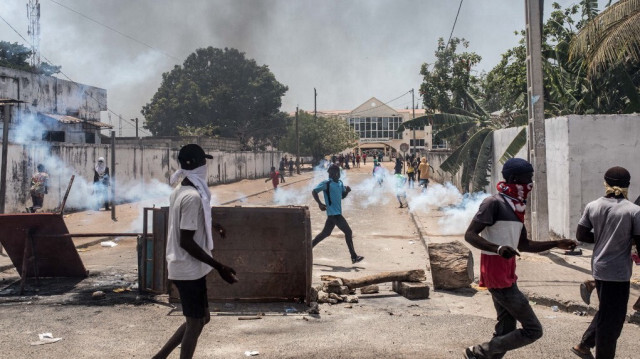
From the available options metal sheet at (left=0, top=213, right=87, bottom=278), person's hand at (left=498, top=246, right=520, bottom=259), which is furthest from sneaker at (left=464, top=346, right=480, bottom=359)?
metal sheet at (left=0, top=213, right=87, bottom=278)

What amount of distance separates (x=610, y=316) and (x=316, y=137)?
2231 inches

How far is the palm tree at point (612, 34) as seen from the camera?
1118 cm

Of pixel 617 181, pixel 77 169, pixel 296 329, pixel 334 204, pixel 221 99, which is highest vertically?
pixel 221 99

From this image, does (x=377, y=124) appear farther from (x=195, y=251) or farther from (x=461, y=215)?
(x=195, y=251)

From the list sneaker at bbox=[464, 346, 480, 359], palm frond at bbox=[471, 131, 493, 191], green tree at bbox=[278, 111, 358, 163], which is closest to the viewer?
sneaker at bbox=[464, 346, 480, 359]

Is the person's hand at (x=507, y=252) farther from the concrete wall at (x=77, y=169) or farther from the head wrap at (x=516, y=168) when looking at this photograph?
the concrete wall at (x=77, y=169)

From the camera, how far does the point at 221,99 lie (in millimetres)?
60406

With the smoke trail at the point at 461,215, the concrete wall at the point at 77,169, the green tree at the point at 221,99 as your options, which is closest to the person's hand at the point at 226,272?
the smoke trail at the point at 461,215

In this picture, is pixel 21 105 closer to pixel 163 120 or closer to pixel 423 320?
pixel 423 320

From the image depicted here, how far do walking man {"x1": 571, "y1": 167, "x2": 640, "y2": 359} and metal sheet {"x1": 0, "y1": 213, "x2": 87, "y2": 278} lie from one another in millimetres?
6133

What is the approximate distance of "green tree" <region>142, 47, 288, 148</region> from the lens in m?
60.9

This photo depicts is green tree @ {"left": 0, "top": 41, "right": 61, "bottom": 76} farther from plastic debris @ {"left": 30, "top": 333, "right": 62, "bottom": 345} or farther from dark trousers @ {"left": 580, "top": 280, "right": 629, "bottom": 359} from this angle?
dark trousers @ {"left": 580, "top": 280, "right": 629, "bottom": 359}

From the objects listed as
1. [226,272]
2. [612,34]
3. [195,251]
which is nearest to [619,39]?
[612,34]

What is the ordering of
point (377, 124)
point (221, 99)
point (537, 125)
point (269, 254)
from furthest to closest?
point (377, 124), point (221, 99), point (537, 125), point (269, 254)
